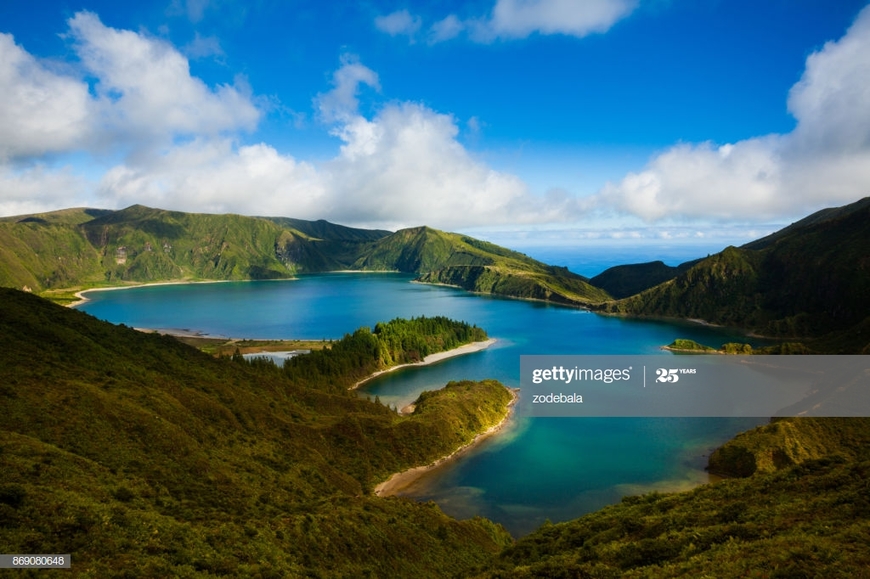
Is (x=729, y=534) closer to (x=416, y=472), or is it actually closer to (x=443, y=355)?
(x=416, y=472)

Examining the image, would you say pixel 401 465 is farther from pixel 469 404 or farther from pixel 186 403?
pixel 186 403

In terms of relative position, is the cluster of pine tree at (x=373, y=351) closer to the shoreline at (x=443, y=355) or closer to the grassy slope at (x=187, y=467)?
the shoreline at (x=443, y=355)

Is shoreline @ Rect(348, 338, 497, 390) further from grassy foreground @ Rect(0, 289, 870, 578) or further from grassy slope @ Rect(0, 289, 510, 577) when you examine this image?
grassy foreground @ Rect(0, 289, 870, 578)

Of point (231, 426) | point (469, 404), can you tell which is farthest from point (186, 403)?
point (469, 404)

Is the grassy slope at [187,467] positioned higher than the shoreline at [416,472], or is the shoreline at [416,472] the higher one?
the grassy slope at [187,467]

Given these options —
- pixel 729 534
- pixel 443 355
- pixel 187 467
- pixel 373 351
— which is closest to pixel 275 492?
pixel 187 467

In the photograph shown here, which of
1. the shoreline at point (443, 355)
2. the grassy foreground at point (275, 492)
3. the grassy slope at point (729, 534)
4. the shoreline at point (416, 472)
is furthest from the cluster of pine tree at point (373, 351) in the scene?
the grassy slope at point (729, 534)

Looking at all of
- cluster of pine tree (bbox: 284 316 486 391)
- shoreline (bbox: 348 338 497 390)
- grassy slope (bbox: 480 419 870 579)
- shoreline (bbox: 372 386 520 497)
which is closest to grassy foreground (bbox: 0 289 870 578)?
grassy slope (bbox: 480 419 870 579)
